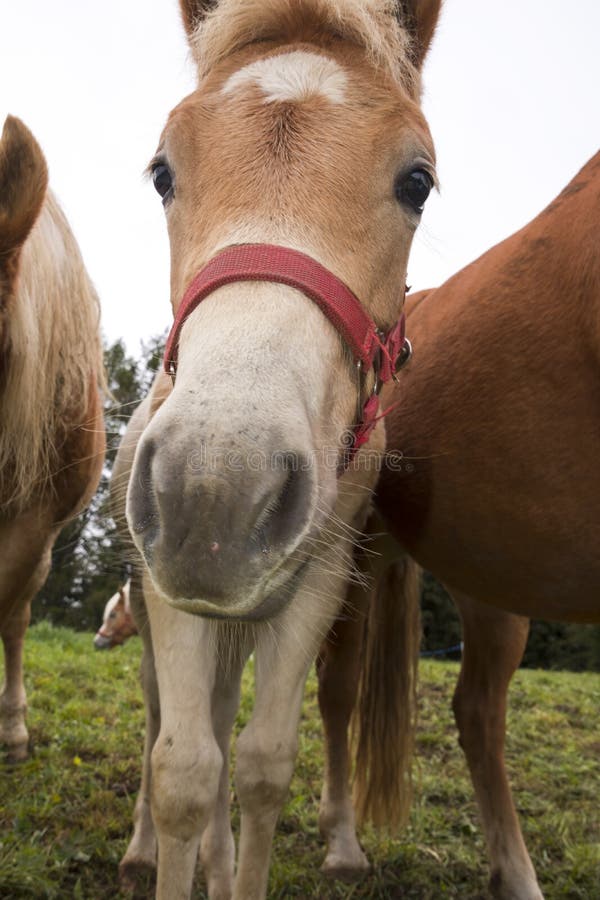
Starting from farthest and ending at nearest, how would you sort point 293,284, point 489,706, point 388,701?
point 388,701, point 489,706, point 293,284

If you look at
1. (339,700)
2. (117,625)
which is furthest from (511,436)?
(117,625)

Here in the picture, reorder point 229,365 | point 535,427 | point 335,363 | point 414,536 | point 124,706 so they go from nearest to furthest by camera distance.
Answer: point 229,365, point 335,363, point 535,427, point 414,536, point 124,706

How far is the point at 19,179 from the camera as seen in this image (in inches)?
77.8

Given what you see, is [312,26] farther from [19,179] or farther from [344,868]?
[344,868]

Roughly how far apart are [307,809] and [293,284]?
281cm

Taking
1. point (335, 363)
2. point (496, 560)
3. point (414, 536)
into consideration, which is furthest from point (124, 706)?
point (335, 363)

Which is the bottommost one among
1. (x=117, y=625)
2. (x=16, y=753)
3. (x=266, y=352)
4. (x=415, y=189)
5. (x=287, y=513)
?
(x=117, y=625)

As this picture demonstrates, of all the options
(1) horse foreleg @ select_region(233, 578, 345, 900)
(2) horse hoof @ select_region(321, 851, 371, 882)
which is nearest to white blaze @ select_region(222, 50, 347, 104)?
(1) horse foreleg @ select_region(233, 578, 345, 900)

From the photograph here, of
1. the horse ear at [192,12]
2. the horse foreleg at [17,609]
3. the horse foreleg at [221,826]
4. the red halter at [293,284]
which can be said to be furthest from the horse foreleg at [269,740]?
the horse ear at [192,12]

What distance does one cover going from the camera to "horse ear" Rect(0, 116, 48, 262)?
195cm

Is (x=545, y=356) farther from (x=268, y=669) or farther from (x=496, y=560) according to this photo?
(x=268, y=669)

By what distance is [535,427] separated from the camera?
222 centimetres

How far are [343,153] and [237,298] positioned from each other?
0.49 metres

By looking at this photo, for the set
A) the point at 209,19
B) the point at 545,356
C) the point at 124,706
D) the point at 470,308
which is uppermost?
the point at 209,19
